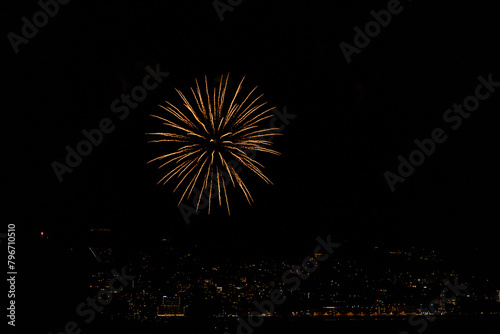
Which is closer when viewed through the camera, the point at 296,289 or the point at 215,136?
the point at 215,136

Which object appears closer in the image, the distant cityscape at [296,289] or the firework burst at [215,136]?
the firework burst at [215,136]

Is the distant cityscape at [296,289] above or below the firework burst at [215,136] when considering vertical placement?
below

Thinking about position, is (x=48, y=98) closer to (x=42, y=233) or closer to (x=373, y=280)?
(x=42, y=233)

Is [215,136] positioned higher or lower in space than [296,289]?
higher

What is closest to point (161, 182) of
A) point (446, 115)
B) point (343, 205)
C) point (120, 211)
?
point (120, 211)

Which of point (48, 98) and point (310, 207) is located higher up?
point (48, 98)
